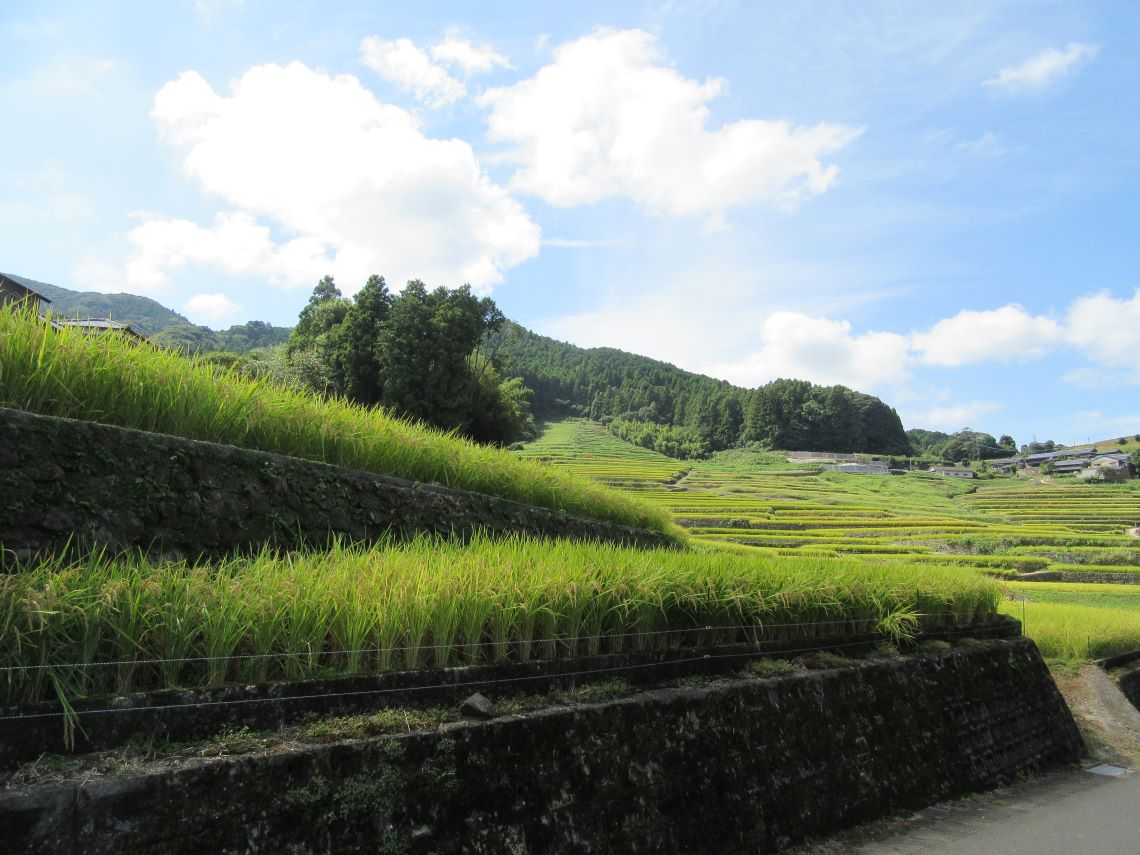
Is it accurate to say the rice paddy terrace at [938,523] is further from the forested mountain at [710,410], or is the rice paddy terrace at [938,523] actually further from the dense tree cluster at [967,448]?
the dense tree cluster at [967,448]

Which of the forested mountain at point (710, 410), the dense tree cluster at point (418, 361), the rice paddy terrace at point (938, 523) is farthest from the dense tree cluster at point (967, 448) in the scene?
the dense tree cluster at point (418, 361)

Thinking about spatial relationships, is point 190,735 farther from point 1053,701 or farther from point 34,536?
point 1053,701

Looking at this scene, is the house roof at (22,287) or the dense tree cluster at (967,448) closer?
the house roof at (22,287)

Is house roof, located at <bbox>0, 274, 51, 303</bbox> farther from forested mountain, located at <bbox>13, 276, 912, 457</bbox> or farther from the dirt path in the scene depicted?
forested mountain, located at <bbox>13, 276, 912, 457</bbox>

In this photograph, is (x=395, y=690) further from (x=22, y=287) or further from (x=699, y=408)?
(x=699, y=408)

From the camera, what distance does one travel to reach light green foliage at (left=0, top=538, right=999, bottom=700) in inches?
118

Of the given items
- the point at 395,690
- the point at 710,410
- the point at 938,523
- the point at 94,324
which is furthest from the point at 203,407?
the point at 710,410

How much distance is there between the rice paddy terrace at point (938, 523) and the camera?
1731 cm

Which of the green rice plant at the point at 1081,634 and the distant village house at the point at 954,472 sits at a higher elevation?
the distant village house at the point at 954,472

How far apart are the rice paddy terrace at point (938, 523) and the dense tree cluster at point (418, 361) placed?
7319 mm

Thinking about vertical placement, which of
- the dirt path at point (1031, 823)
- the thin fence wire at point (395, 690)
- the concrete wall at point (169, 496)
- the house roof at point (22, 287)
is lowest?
the dirt path at point (1031, 823)

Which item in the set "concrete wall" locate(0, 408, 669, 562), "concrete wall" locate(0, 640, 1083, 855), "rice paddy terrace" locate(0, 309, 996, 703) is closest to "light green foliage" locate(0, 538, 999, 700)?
"rice paddy terrace" locate(0, 309, 996, 703)

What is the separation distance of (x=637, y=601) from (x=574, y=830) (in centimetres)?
167

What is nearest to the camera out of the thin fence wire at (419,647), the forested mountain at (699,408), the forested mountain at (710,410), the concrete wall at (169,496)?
the thin fence wire at (419,647)
